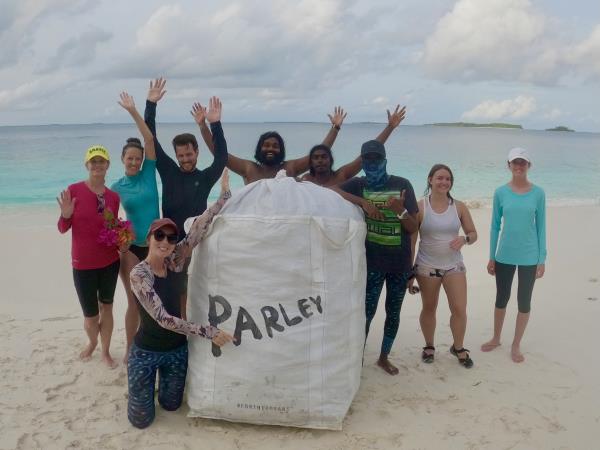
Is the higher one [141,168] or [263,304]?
[141,168]

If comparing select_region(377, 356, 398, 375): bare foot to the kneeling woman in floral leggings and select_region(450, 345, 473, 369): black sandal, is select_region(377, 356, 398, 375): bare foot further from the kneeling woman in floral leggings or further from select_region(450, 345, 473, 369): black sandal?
the kneeling woman in floral leggings

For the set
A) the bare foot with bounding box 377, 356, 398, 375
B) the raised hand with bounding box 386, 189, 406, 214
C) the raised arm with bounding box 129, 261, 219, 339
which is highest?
the raised hand with bounding box 386, 189, 406, 214

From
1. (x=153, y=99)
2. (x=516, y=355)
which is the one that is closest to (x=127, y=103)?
(x=153, y=99)

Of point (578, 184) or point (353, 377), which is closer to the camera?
point (353, 377)

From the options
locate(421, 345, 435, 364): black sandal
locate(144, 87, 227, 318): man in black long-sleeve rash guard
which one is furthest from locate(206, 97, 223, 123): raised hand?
locate(421, 345, 435, 364): black sandal

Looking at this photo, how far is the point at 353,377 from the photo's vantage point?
2.97 m

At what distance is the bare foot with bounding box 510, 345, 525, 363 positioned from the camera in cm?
387

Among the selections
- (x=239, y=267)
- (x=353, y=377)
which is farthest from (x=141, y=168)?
(x=353, y=377)

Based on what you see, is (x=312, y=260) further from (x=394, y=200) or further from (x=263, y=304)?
(x=394, y=200)

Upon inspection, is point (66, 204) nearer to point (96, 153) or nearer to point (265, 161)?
point (96, 153)

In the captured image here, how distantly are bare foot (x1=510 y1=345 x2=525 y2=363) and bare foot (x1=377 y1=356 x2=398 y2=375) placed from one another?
951mm

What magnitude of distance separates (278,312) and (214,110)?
1.53 meters

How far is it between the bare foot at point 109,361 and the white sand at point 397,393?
8cm

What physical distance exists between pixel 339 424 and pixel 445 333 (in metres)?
1.91
